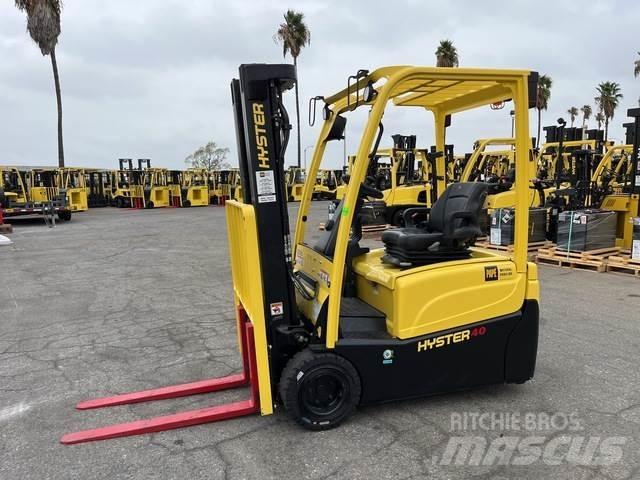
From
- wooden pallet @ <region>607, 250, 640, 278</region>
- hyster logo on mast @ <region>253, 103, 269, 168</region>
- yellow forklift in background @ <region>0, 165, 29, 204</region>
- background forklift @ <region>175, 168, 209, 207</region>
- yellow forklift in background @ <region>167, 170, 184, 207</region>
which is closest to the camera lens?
hyster logo on mast @ <region>253, 103, 269, 168</region>

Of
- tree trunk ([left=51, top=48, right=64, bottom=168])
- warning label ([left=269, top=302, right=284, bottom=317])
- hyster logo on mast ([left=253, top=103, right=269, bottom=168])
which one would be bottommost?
warning label ([left=269, top=302, right=284, bottom=317])

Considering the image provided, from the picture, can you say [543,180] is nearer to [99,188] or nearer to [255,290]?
[255,290]

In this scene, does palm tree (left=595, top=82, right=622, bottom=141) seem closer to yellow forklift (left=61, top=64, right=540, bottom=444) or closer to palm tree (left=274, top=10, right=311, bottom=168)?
palm tree (left=274, top=10, right=311, bottom=168)

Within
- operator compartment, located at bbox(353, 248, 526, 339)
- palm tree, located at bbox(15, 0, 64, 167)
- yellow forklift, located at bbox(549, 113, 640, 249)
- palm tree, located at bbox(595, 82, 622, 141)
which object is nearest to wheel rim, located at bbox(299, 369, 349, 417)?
operator compartment, located at bbox(353, 248, 526, 339)

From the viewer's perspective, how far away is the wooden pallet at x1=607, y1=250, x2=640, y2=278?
8.27m

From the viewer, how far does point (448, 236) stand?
148 inches

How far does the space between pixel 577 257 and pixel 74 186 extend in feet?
85.5

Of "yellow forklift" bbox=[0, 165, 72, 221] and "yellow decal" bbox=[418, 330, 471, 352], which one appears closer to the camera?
"yellow decal" bbox=[418, 330, 471, 352]

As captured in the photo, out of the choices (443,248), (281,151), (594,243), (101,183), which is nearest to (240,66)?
(281,151)

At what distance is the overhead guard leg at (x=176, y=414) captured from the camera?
11.2 ft

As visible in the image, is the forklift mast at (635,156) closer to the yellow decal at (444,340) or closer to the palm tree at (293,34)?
the yellow decal at (444,340)

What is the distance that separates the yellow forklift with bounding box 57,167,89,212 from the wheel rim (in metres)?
25.8

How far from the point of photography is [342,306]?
3.88 m

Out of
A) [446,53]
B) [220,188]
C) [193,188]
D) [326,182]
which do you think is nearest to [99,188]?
[193,188]
